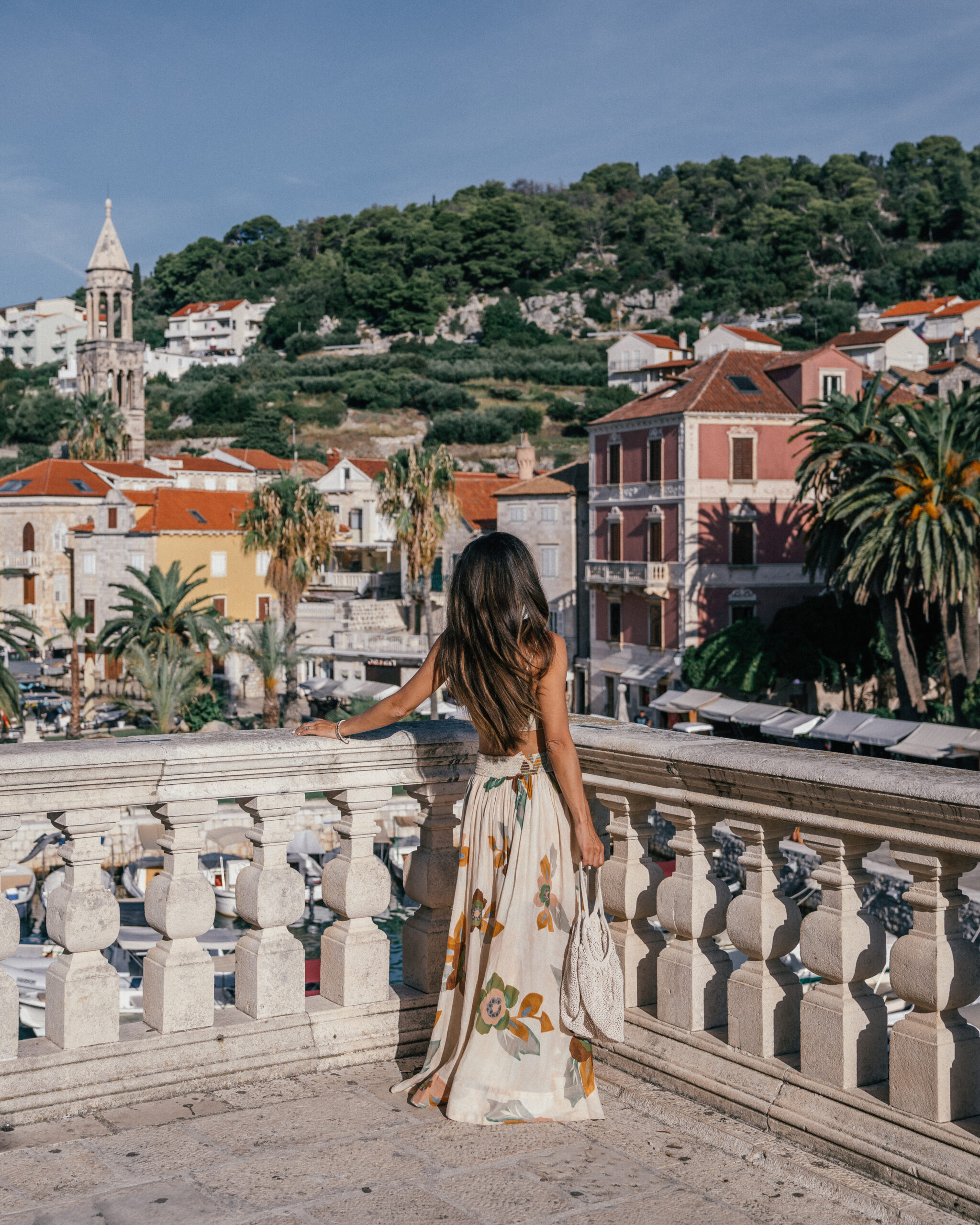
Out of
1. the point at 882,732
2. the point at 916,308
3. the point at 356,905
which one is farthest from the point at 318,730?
the point at 916,308

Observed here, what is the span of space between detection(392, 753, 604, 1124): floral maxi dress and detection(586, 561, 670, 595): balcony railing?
127 feet

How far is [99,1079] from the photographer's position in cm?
369

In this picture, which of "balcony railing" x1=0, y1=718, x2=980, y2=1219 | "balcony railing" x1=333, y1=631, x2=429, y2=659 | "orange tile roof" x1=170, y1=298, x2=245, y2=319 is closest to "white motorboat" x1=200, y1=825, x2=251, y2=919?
"balcony railing" x1=333, y1=631, x2=429, y2=659

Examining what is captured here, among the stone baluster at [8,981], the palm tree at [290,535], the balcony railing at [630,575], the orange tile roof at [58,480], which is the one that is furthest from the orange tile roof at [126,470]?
the stone baluster at [8,981]

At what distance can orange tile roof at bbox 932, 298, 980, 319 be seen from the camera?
311 ft

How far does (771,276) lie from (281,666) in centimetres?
10520

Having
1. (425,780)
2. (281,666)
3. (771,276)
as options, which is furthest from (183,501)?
(771,276)

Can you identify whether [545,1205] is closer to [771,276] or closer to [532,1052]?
[532,1052]

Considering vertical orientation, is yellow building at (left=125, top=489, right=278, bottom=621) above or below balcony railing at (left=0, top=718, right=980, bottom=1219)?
above

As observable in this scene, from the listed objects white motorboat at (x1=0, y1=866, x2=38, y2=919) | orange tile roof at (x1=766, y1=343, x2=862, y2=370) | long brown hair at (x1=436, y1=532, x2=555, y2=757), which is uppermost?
orange tile roof at (x1=766, y1=343, x2=862, y2=370)

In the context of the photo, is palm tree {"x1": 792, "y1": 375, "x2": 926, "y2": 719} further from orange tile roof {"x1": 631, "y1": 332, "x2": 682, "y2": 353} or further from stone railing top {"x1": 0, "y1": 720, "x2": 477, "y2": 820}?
orange tile roof {"x1": 631, "y1": 332, "x2": 682, "y2": 353}

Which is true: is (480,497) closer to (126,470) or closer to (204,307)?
(126,470)

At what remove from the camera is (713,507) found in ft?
137

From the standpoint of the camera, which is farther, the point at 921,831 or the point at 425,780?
→ the point at 425,780
